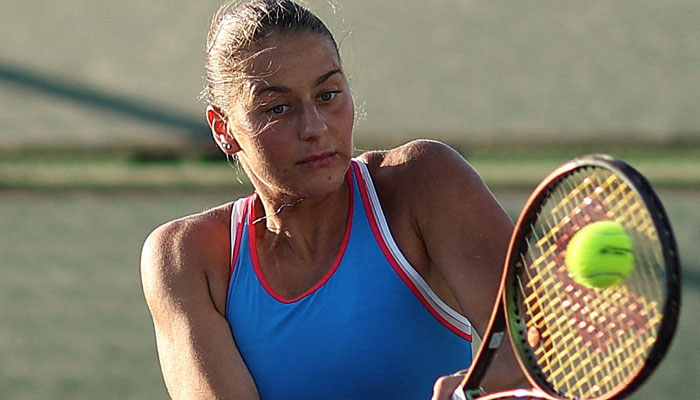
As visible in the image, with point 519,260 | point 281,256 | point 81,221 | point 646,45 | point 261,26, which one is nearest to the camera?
point 519,260

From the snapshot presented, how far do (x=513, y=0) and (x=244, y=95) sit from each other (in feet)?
7.95

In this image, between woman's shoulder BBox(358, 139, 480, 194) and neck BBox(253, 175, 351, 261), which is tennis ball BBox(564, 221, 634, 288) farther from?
neck BBox(253, 175, 351, 261)

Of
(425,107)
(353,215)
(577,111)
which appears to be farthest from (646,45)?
(353,215)

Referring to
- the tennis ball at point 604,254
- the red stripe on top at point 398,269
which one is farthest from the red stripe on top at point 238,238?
the tennis ball at point 604,254

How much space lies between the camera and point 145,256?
2.01 metres

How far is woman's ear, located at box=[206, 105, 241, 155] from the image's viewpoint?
1920 millimetres

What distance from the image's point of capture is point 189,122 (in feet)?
14.0

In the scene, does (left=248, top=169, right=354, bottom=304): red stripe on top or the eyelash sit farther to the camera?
(left=248, top=169, right=354, bottom=304): red stripe on top

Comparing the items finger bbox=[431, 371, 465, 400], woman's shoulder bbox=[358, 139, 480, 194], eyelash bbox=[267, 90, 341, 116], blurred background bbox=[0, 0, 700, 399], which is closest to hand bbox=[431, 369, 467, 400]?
finger bbox=[431, 371, 465, 400]

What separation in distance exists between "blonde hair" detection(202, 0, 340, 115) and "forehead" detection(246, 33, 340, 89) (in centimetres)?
1

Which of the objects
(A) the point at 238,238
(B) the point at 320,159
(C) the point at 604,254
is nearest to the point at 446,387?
(C) the point at 604,254

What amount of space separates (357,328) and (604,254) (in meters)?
0.50

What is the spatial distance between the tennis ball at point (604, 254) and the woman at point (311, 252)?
0.25 m

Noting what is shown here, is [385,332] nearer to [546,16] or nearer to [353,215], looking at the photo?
[353,215]
